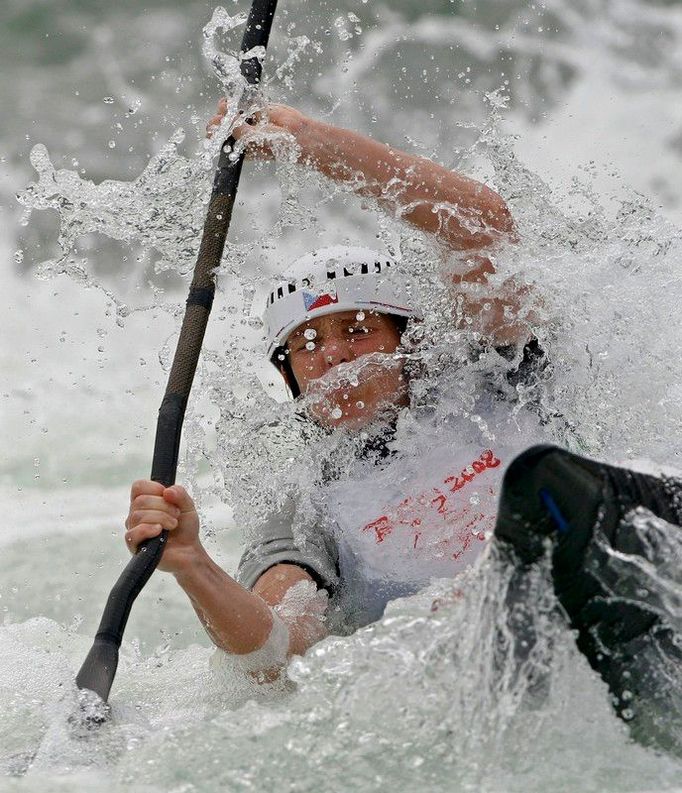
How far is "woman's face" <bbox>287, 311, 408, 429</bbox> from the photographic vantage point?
A: 3008 millimetres

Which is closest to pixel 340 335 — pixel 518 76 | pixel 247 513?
pixel 247 513

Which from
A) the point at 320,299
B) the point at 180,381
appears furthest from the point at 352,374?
the point at 180,381

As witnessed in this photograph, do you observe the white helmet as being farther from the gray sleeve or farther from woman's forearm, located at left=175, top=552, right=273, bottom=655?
woman's forearm, located at left=175, top=552, right=273, bottom=655

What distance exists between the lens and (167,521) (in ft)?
8.00

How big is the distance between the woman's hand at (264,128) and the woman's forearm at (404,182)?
29 mm

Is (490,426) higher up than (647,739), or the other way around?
(490,426)

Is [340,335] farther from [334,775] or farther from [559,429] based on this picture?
Answer: [334,775]

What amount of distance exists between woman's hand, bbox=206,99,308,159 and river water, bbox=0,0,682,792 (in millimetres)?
123

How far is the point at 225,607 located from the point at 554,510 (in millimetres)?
993

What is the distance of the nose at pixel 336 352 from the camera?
304 cm

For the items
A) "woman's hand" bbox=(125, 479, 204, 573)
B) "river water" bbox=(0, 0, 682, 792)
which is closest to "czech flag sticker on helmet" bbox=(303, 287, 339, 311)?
"river water" bbox=(0, 0, 682, 792)

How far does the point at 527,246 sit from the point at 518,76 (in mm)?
4436

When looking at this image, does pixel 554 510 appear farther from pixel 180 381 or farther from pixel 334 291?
pixel 334 291

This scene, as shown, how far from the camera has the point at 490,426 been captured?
293 cm
